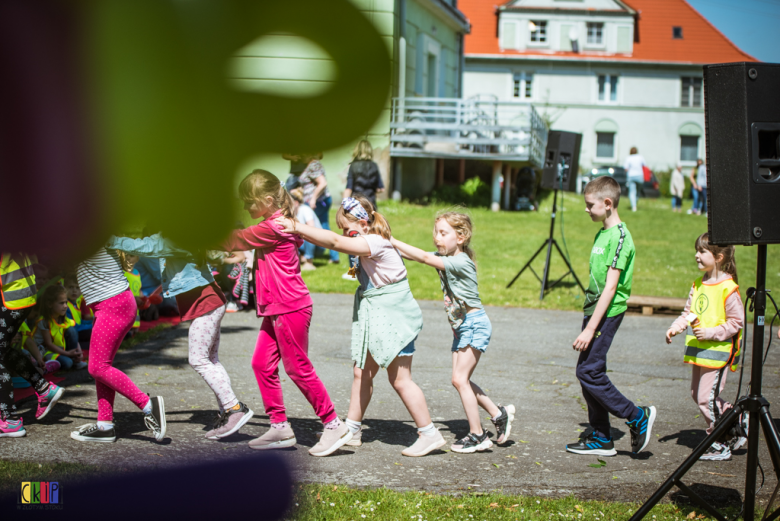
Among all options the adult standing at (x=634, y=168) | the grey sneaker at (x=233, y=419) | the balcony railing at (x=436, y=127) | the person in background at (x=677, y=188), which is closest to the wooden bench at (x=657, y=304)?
the grey sneaker at (x=233, y=419)

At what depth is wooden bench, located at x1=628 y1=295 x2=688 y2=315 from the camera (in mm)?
8117

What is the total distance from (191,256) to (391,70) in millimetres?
188

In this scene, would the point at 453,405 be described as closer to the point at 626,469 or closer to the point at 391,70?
the point at 626,469

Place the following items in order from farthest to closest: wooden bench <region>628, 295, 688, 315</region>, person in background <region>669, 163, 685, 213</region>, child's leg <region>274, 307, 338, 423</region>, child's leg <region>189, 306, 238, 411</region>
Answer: person in background <region>669, 163, 685, 213</region> → wooden bench <region>628, 295, 688, 315</region> → child's leg <region>189, 306, 238, 411</region> → child's leg <region>274, 307, 338, 423</region>

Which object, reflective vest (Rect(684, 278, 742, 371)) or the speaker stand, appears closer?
reflective vest (Rect(684, 278, 742, 371))

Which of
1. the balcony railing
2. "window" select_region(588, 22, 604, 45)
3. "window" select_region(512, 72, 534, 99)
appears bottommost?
the balcony railing

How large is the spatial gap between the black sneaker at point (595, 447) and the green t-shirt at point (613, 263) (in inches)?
27.2

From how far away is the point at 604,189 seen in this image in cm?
369

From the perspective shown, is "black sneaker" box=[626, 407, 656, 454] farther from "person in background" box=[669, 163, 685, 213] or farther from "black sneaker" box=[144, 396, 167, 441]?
"person in background" box=[669, 163, 685, 213]

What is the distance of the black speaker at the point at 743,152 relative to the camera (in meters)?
2.35

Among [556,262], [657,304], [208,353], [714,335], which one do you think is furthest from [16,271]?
[556,262]

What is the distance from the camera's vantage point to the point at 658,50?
30.5 inches

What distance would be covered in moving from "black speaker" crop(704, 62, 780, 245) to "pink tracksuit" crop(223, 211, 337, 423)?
1.90m

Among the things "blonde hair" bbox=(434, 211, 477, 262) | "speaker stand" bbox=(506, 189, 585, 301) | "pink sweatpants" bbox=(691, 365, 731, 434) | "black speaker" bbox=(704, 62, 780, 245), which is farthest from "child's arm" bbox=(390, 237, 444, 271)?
"speaker stand" bbox=(506, 189, 585, 301)
